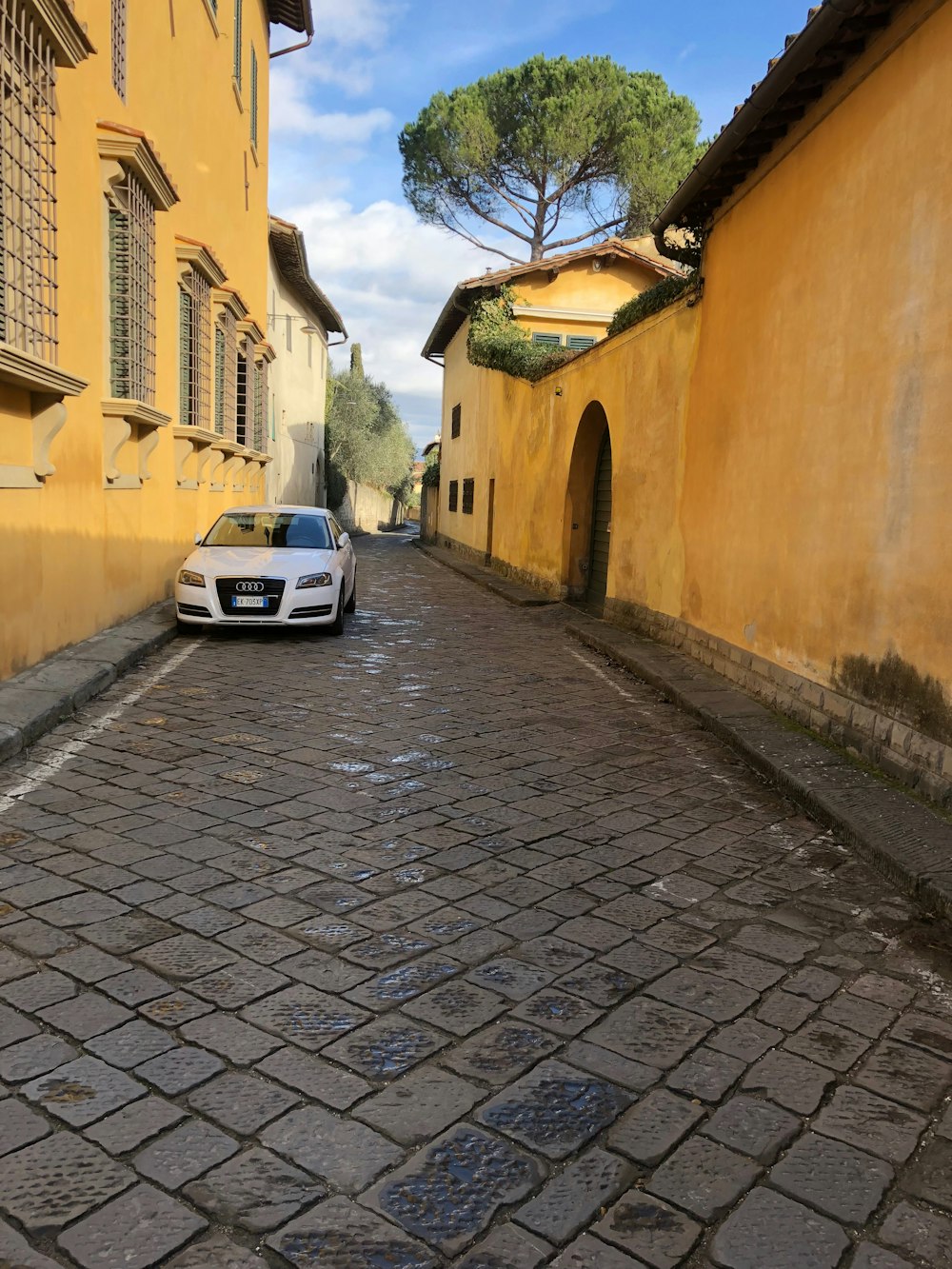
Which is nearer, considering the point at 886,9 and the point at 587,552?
the point at 886,9

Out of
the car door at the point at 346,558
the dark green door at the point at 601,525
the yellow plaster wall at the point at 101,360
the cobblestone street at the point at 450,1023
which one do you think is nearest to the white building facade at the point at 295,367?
the yellow plaster wall at the point at 101,360

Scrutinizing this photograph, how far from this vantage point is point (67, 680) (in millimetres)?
6922

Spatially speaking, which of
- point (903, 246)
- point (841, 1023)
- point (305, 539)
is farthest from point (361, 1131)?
point (305, 539)

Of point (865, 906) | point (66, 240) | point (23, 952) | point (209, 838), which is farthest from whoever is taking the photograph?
point (66, 240)

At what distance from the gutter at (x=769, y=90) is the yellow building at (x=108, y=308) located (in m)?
4.82

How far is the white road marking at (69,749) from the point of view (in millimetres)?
4905

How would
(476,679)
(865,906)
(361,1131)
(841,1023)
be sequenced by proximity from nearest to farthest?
(361,1131) → (841,1023) → (865,906) → (476,679)

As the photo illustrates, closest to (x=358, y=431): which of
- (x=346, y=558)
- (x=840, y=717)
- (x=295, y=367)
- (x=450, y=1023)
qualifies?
(x=295, y=367)

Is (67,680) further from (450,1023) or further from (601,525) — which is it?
(601,525)

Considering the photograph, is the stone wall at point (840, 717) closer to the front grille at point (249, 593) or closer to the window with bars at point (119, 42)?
the front grille at point (249, 593)

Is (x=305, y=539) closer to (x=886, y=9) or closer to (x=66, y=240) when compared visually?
(x=66, y=240)

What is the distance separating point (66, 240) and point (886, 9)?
584cm

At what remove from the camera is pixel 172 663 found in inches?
344

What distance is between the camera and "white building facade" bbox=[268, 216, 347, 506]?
77.5ft
